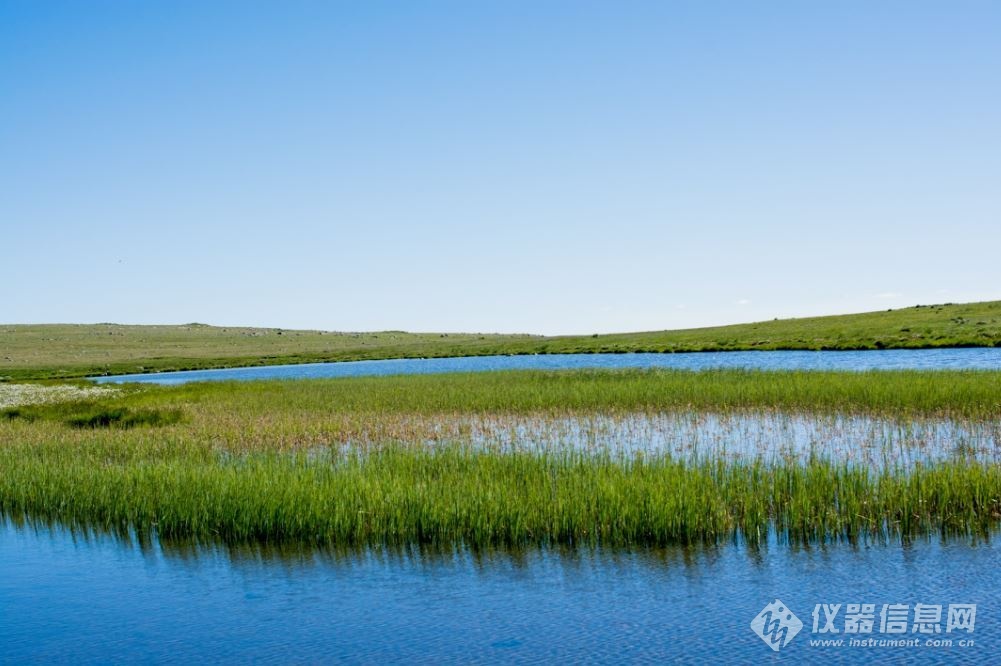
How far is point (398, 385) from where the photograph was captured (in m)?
40.6

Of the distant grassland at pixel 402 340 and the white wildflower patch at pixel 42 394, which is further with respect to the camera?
the distant grassland at pixel 402 340

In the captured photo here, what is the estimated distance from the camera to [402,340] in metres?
163

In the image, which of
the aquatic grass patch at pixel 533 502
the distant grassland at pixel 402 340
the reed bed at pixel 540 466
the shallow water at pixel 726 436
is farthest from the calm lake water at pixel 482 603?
the distant grassland at pixel 402 340

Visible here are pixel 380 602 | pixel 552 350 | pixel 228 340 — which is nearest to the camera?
pixel 380 602

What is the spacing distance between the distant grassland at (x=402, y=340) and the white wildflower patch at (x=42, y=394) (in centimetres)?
2860

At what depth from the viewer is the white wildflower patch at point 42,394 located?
3790cm

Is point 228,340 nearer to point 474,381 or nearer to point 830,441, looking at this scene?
point 474,381

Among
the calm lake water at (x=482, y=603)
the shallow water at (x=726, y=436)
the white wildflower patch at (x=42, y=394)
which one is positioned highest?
the white wildflower patch at (x=42, y=394)

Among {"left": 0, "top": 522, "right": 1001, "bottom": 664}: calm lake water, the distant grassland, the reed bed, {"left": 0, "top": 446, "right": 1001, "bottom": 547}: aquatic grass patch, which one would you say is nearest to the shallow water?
the reed bed

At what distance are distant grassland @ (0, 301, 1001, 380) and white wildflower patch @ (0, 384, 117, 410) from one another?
93.8 ft

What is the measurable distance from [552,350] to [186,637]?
83.6 m

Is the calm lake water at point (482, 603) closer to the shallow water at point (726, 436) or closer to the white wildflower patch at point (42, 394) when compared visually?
the shallow water at point (726, 436)

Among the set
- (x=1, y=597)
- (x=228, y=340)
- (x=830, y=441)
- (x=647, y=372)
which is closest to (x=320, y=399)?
(x=647, y=372)

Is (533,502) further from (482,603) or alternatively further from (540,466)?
(482,603)
